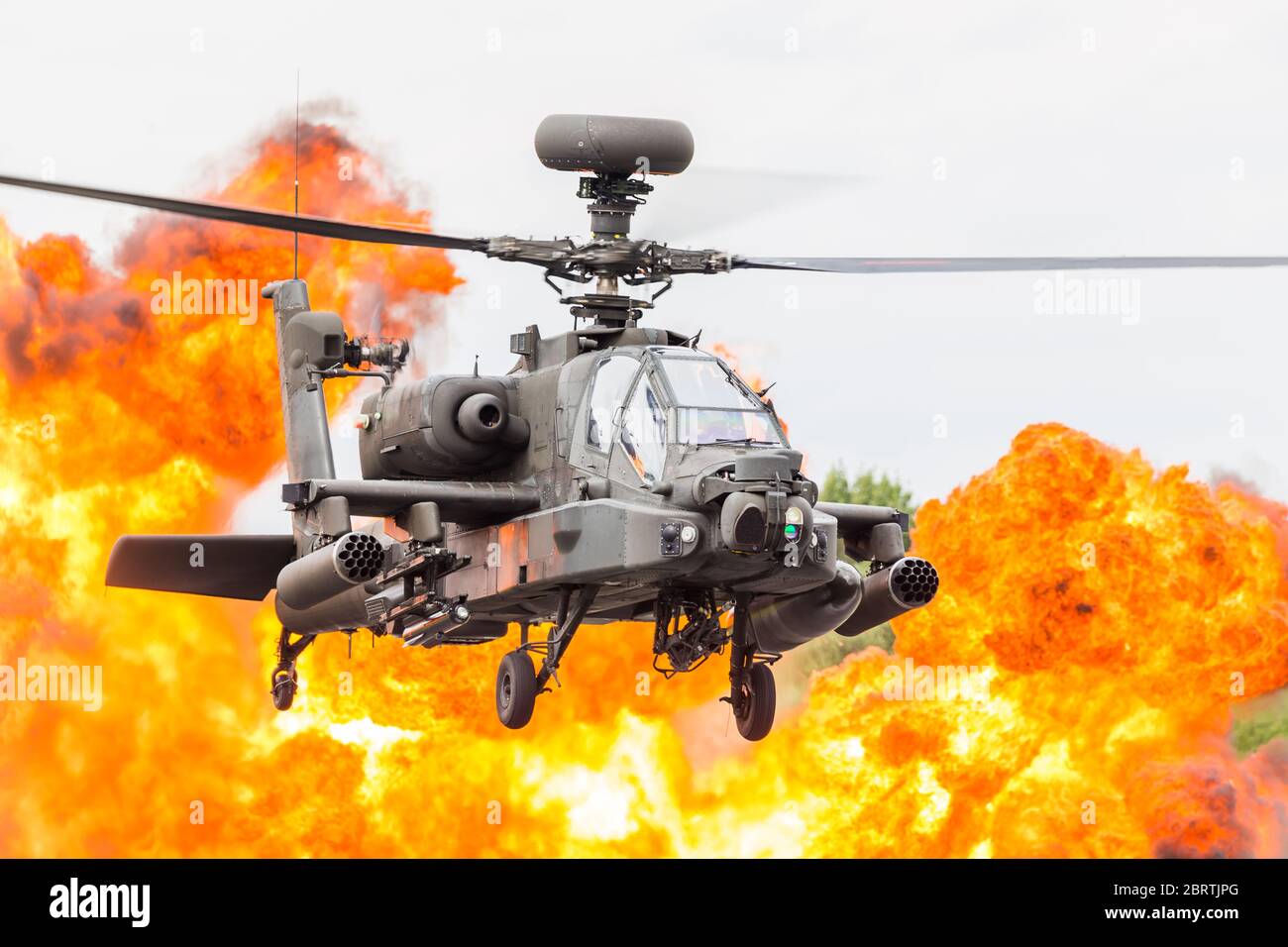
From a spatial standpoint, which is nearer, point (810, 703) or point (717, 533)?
point (717, 533)

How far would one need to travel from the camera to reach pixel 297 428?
27.1 m

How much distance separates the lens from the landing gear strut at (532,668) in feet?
75.8

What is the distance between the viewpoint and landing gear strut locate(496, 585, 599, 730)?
23.1 m

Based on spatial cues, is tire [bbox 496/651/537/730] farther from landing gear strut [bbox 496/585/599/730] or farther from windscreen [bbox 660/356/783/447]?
windscreen [bbox 660/356/783/447]

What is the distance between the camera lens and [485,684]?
33344 mm

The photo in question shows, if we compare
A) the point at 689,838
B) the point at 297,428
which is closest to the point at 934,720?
the point at 689,838

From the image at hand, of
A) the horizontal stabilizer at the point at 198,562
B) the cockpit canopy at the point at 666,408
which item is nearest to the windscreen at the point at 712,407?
the cockpit canopy at the point at 666,408

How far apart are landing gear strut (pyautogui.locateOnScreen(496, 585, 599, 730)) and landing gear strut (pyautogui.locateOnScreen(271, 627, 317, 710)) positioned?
17.2 feet

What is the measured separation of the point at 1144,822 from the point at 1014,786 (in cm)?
192

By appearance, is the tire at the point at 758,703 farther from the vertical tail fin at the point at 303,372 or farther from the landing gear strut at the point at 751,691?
the vertical tail fin at the point at 303,372

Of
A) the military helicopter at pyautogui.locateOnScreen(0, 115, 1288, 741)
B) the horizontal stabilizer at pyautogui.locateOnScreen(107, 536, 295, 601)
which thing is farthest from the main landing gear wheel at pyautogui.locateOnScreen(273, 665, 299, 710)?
the military helicopter at pyautogui.locateOnScreen(0, 115, 1288, 741)

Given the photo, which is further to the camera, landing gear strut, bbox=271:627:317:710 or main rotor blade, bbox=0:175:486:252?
landing gear strut, bbox=271:627:317:710

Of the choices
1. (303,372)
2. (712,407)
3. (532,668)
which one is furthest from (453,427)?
(303,372)

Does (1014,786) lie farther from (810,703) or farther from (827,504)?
(827,504)
